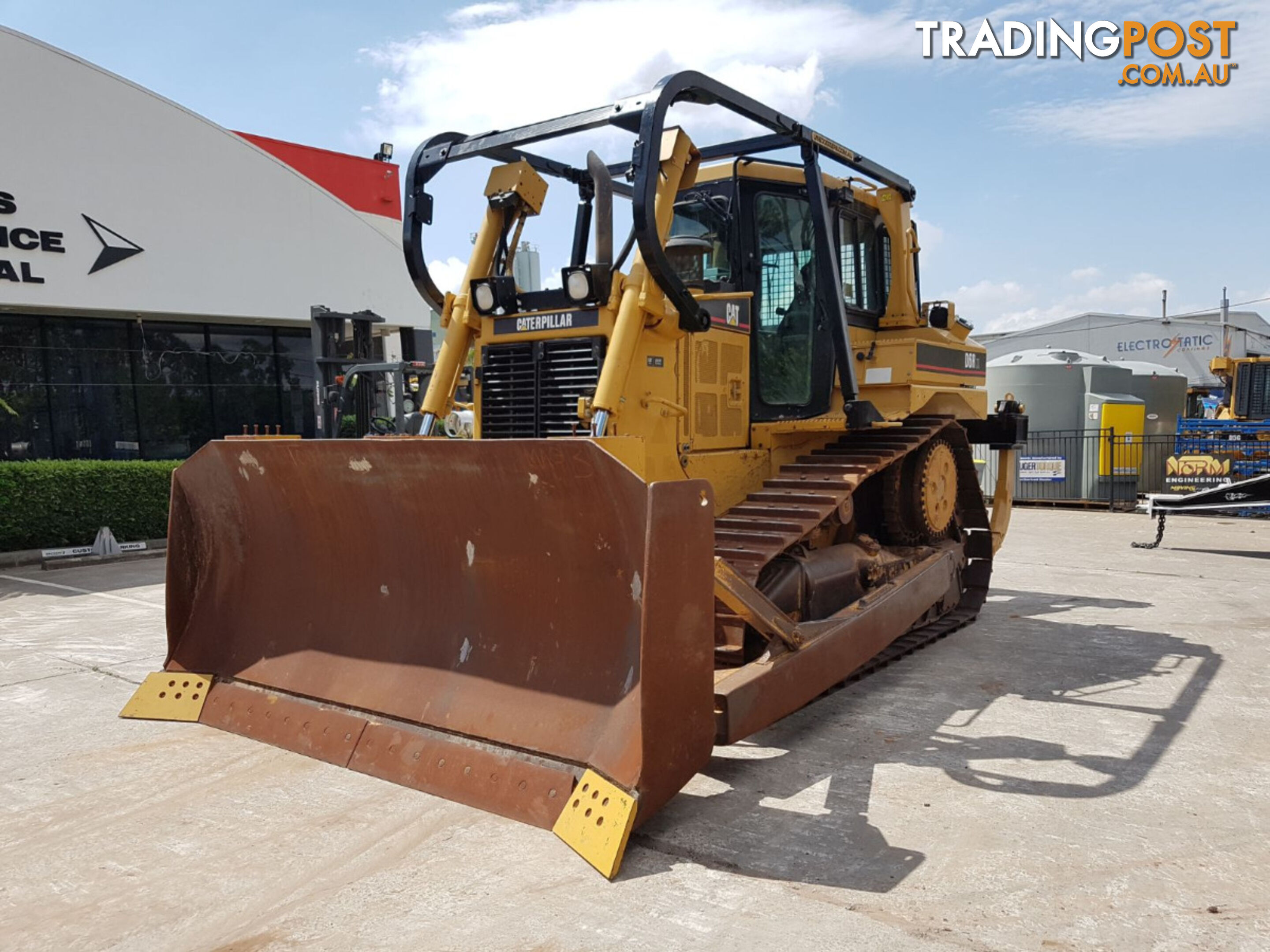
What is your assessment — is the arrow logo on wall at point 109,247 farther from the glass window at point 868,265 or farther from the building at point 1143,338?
the building at point 1143,338

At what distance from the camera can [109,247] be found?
14734 millimetres

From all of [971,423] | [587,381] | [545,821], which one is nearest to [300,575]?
[587,381]

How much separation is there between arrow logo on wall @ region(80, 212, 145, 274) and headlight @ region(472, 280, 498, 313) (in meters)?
11.8

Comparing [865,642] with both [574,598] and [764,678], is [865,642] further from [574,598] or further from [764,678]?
[574,598]

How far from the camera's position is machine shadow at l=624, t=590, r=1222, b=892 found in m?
3.39

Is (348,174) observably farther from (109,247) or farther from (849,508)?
(849,508)

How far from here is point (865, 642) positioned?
5.13 meters

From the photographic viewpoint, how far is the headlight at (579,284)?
4867 mm

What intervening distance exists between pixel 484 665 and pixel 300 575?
1320 mm

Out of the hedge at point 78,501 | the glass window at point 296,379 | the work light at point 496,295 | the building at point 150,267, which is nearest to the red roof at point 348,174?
the building at point 150,267

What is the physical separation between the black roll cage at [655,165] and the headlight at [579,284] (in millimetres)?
367

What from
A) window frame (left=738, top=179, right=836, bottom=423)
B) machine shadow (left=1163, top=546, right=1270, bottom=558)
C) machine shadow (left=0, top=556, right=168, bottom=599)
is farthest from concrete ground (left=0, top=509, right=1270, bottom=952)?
machine shadow (left=1163, top=546, right=1270, bottom=558)

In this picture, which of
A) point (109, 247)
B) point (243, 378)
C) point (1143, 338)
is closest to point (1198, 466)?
point (243, 378)

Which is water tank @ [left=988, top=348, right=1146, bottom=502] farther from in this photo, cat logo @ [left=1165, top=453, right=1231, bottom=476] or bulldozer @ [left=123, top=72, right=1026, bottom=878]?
bulldozer @ [left=123, top=72, right=1026, bottom=878]
